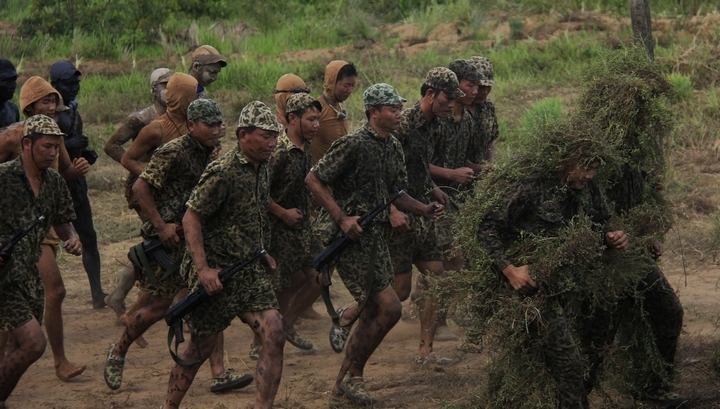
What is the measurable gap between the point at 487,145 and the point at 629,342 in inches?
101

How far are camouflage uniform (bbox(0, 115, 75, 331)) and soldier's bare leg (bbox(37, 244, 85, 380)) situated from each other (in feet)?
1.83

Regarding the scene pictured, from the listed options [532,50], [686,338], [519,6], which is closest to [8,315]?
[686,338]

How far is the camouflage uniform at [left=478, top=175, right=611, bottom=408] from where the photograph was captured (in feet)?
19.0

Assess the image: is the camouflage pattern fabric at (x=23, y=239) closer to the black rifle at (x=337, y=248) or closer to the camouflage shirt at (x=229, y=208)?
the camouflage shirt at (x=229, y=208)

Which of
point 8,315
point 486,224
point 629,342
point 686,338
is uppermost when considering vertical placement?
point 486,224

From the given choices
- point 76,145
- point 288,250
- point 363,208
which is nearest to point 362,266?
point 363,208

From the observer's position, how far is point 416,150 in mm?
7785

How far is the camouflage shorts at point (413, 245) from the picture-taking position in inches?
300

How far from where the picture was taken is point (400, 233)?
746 cm

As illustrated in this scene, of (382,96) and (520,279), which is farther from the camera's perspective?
(382,96)

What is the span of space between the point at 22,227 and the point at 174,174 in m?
0.98

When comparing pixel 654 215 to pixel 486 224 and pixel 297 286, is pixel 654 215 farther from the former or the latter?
pixel 297 286

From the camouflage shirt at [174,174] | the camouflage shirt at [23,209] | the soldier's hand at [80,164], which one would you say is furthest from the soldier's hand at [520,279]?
the soldier's hand at [80,164]

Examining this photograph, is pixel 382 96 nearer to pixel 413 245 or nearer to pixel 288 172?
pixel 288 172
